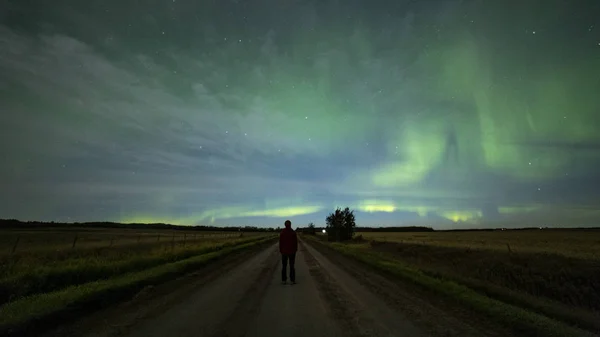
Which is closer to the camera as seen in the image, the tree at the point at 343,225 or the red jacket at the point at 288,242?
the red jacket at the point at 288,242

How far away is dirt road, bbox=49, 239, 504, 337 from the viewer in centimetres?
718

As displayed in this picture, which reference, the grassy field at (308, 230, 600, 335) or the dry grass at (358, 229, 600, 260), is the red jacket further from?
the dry grass at (358, 229, 600, 260)

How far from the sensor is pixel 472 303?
34.6ft

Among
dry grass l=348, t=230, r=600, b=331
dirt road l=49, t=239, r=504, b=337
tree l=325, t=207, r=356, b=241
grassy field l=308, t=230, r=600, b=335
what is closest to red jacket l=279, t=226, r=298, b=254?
dirt road l=49, t=239, r=504, b=337

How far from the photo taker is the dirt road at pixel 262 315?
23.6ft

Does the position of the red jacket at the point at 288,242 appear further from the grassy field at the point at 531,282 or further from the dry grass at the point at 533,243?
the dry grass at the point at 533,243

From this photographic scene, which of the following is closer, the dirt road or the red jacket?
the dirt road

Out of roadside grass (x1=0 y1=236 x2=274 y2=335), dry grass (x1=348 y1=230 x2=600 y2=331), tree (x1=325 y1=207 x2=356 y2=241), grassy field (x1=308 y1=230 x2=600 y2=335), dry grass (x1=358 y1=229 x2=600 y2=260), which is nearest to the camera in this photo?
roadside grass (x1=0 y1=236 x2=274 y2=335)

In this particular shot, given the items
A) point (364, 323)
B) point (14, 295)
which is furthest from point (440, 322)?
point (14, 295)

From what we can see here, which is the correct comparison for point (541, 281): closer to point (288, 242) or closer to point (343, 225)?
point (288, 242)

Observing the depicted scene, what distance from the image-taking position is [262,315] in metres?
8.68

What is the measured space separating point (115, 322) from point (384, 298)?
24.1 feet

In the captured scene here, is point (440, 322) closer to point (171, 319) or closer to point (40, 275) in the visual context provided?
point (171, 319)

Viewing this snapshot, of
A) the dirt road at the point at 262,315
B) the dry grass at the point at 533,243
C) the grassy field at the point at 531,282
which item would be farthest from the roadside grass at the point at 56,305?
the dry grass at the point at 533,243
